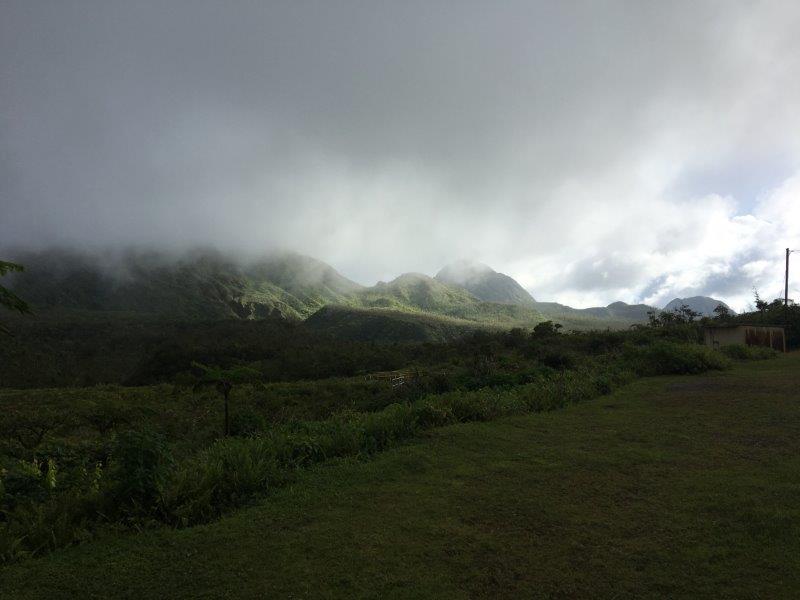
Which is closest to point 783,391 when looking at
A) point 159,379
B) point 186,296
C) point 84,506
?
point 84,506

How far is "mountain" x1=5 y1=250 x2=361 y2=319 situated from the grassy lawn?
333ft

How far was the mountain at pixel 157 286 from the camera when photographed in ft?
375

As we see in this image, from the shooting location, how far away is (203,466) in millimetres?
5590

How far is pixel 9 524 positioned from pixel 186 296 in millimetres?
142693

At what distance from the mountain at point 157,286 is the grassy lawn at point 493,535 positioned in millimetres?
101369

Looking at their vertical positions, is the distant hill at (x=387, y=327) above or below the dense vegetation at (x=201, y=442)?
above

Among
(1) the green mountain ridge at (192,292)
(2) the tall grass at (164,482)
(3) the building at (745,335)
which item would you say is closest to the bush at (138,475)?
(2) the tall grass at (164,482)

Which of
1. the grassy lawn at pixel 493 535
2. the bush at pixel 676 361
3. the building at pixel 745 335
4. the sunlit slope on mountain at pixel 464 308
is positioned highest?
the sunlit slope on mountain at pixel 464 308

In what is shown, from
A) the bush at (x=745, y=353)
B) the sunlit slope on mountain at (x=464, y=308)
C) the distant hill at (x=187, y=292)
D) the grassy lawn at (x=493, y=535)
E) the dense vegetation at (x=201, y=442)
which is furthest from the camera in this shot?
the sunlit slope on mountain at (x=464, y=308)

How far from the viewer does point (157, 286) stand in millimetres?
134500

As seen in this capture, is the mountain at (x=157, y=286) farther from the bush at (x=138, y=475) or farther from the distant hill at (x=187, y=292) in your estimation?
the bush at (x=138, y=475)

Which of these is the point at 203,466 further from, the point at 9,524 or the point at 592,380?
the point at 592,380

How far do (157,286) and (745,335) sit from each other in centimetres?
14211

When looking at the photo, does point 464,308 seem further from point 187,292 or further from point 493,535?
point 493,535
